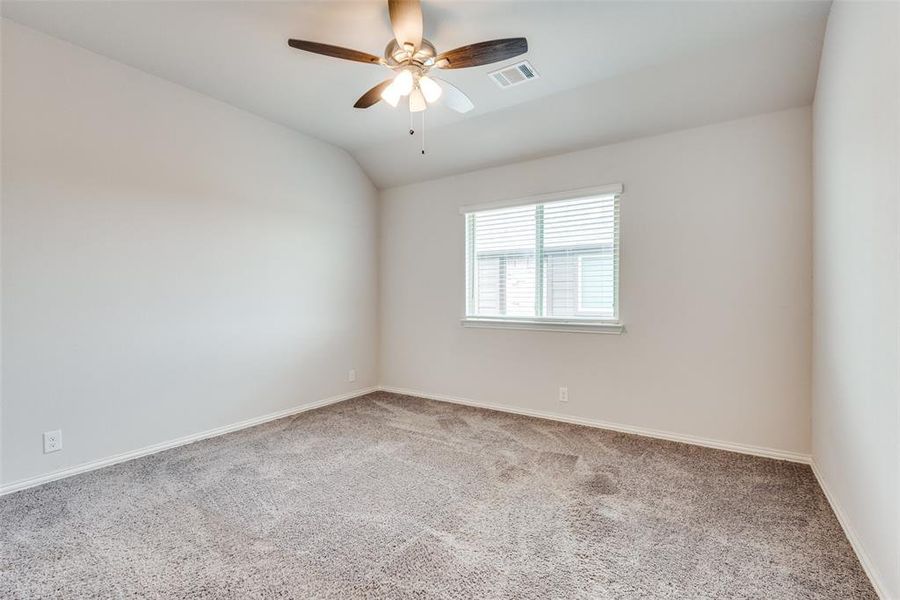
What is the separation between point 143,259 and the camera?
9.64 feet

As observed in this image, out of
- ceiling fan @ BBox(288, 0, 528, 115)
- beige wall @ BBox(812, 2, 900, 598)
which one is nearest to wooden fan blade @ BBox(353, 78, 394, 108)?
ceiling fan @ BBox(288, 0, 528, 115)

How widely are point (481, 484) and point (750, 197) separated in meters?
2.74

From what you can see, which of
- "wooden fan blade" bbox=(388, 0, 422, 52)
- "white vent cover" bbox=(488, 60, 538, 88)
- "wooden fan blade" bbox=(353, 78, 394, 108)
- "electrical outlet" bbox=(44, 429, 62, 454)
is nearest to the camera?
"wooden fan blade" bbox=(388, 0, 422, 52)

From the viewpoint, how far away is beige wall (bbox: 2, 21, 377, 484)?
8.05 feet

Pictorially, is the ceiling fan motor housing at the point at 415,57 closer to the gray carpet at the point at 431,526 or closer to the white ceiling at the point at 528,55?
the white ceiling at the point at 528,55

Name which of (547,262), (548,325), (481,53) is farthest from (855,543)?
(481,53)

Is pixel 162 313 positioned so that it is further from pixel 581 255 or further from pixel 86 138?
pixel 581 255

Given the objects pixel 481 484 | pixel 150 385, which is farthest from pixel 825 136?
pixel 150 385

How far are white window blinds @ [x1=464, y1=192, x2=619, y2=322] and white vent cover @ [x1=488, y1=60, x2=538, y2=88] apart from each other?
1.15m

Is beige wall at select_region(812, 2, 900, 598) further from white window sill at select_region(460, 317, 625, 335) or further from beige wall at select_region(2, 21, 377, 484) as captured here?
beige wall at select_region(2, 21, 377, 484)

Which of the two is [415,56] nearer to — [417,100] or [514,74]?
[417,100]

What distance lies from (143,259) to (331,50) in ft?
6.73

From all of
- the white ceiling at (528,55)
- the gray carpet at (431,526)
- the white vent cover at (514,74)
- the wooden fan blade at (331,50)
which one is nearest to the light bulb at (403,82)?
the wooden fan blade at (331,50)

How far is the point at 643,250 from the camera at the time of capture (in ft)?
11.0
